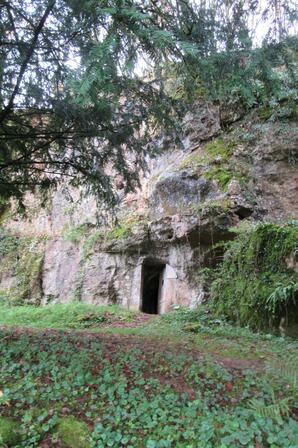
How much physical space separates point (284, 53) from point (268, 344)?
13.9 ft

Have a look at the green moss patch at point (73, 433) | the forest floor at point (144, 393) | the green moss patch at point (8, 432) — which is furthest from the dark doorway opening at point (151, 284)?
the green moss patch at point (8, 432)

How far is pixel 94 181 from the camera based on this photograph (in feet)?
21.2

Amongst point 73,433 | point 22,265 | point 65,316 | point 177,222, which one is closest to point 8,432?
point 73,433

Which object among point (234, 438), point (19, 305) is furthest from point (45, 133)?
point (19, 305)

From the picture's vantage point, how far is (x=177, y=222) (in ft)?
35.0

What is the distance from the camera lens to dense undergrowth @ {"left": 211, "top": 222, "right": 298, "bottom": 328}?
21.2 feet

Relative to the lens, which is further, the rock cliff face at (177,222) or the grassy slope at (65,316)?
the rock cliff face at (177,222)

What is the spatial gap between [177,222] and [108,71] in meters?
7.85

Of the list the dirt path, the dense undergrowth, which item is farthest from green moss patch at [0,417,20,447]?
the dense undergrowth

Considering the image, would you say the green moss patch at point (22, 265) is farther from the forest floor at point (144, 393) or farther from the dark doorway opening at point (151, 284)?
the forest floor at point (144, 393)

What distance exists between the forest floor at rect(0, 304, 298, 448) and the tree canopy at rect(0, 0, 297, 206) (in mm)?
2822

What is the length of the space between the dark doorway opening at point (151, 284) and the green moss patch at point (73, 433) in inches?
353

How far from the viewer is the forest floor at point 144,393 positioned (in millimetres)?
3037

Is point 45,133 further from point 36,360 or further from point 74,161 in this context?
point 36,360
